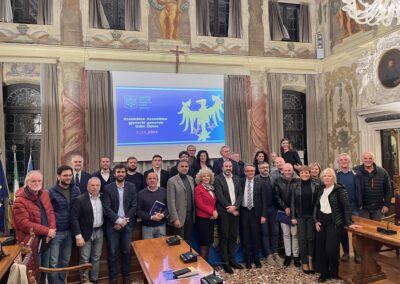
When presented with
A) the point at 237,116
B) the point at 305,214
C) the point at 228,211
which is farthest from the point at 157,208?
the point at 237,116

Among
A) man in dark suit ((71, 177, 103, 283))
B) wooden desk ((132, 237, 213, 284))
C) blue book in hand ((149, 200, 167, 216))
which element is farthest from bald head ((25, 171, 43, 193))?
blue book in hand ((149, 200, 167, 216))

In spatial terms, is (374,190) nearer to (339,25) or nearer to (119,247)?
(119,247)

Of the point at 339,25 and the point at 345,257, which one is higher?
the point at 339,25

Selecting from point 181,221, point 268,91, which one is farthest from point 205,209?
point 268,91

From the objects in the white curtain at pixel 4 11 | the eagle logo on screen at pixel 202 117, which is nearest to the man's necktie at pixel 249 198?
the eagle logo on screen at pixel 202 117

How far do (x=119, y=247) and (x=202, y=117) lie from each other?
4.41 meters

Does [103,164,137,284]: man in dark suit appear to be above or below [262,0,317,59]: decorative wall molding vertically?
below

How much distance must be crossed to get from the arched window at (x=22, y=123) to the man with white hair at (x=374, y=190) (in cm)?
659

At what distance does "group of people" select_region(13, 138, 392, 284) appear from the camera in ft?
12.6

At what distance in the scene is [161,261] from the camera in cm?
310

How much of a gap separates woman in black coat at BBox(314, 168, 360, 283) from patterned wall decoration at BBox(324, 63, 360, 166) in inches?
173

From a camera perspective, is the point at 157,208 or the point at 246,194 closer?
the point at 157,208

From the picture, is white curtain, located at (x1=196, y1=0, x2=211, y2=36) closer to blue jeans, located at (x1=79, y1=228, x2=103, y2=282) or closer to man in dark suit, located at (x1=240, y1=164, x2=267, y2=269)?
man in dark suit, located at (x1=240, y1=164, x2=267, y2=269)

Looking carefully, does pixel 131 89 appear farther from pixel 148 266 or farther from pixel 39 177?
pixel 148 266
